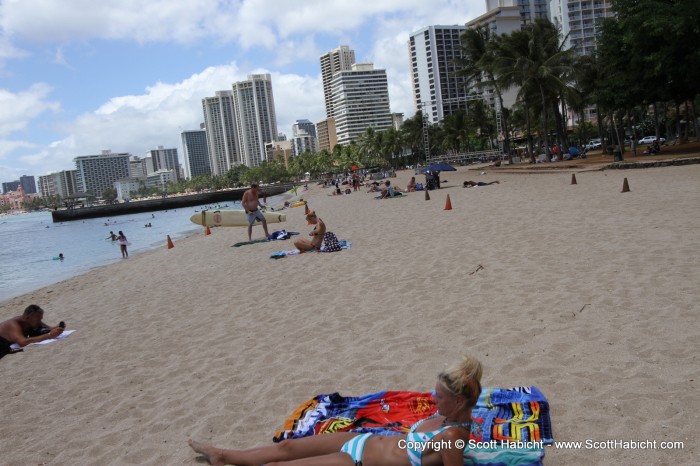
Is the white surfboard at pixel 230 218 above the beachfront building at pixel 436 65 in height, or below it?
below

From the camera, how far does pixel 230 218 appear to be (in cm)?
2264

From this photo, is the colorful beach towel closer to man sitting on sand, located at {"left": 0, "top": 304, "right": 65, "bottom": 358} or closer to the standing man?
man sitting on sand, located at {"left": 0, "top": 304, "right": 65, "bottom": 358}

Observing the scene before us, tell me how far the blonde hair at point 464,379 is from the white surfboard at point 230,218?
19.0 meters

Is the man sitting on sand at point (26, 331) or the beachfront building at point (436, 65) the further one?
the beachfront building at point (436, 65)

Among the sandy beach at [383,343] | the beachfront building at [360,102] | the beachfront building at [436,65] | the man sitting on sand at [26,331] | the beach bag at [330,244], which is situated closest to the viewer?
the sandy beach at [383,343]

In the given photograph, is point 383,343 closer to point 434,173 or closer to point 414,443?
point 414,443

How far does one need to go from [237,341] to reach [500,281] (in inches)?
137

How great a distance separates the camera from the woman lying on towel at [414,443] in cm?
270

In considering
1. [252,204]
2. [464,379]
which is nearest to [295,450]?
[464,379]

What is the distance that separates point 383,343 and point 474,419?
6.30 ft

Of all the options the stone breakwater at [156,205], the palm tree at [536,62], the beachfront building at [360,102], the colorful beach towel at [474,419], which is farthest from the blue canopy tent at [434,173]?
the beachfront building at [360,102]

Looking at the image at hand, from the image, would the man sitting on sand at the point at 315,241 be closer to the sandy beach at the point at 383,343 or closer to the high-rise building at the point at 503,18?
the sandy beach at the point at 383,343

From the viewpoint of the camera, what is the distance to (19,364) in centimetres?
651

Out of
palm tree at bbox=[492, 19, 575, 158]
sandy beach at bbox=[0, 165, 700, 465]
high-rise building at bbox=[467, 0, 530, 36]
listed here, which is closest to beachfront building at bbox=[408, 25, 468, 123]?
high-rise building at bbox=[467, 0, 530, 36]
